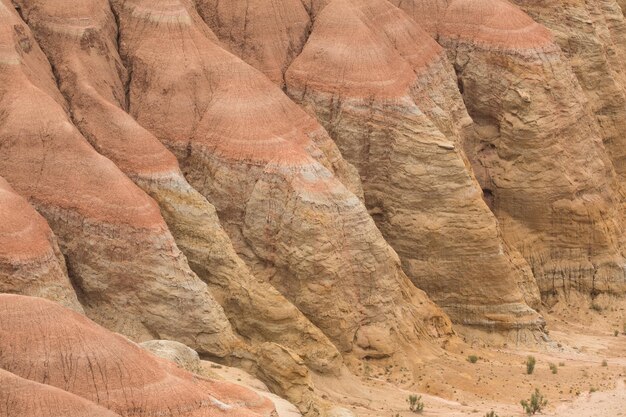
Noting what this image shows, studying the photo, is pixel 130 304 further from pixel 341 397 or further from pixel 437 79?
pixel 437 79

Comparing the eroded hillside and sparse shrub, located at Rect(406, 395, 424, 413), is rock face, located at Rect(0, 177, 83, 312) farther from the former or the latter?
sparse shrub, located at Rect(406, 395, 424, 413)

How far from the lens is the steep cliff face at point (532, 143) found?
64750 millimetres

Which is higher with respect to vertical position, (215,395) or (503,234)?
(215,395)

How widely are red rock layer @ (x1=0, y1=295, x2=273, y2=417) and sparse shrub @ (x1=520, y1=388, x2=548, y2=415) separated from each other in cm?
1375

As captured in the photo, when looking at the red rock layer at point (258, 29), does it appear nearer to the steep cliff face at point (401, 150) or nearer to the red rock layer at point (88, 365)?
the steep cliff face at point (401, 150)

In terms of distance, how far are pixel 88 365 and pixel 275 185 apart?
13.9m

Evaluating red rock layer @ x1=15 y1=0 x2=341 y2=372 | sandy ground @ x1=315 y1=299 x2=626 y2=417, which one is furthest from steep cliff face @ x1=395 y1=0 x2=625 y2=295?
red rock layer @ x1=15 y1=0 x2=341 y2=372

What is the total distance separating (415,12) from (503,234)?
8116 mm

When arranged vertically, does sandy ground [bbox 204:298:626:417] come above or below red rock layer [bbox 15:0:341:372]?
below

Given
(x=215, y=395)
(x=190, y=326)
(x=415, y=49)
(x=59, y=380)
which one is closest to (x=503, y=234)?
(x=415, y=49)

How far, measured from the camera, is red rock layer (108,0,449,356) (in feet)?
185

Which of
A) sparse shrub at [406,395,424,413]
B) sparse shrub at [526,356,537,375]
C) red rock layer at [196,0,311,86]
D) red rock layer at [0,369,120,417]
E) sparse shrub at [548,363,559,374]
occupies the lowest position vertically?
sparse shrub at [548,363,559,374]

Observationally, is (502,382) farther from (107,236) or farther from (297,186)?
(107,236)

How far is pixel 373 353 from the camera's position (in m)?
57.2
